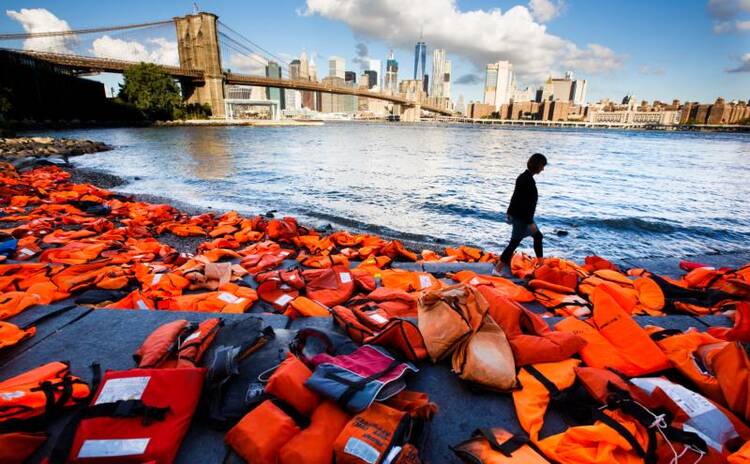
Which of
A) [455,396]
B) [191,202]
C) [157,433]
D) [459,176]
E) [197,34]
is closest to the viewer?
[157,433]

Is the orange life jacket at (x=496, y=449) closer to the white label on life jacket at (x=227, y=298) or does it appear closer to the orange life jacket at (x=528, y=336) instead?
the orange life jacket at (x=528, y=336)

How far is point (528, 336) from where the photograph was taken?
87.2 inches

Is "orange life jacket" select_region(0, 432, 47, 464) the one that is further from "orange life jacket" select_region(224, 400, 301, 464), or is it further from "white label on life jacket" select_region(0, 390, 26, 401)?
"orange life jacket" select_region(224, 400, 301, 464)

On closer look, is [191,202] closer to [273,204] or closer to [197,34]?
[273,204]

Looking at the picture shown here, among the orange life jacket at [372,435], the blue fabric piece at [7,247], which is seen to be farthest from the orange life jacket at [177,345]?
the blue fabric piece at [7,247]

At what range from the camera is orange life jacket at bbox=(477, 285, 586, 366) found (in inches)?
83.7

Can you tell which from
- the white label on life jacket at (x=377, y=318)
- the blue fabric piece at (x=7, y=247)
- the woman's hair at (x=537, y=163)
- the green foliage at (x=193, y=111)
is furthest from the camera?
the green foliage at (x=193, y=111)

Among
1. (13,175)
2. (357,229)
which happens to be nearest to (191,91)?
(13,175)

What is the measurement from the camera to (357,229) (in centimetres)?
822

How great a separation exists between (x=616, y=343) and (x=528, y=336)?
2.04 ft

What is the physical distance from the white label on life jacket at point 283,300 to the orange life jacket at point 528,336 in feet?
5.95

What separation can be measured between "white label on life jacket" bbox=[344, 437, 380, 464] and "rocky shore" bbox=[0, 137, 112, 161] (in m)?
19.0

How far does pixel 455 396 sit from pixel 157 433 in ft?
4.90

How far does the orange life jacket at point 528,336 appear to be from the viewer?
2.13 metres
